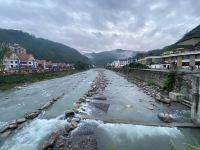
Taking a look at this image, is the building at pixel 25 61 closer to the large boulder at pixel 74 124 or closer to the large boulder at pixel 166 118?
the large boulder at pixel 74 124

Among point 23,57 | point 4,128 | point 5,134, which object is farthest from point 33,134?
point 23,57

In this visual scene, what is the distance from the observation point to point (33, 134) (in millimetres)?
11164

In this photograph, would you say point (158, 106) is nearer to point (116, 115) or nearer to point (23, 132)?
point (116, 115)

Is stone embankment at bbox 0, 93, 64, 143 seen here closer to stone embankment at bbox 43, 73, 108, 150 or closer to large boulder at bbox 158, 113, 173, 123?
stone embankment at bbox 43, 73, 108, 150

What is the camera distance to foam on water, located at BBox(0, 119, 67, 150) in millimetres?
9766

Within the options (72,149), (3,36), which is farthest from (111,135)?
(3,36)

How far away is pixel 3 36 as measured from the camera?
129750 millimetres

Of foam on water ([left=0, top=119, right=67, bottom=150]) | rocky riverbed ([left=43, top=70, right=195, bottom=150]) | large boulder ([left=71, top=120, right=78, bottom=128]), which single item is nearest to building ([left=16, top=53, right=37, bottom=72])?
rocky riverbed ([left=43, top=70, right=195, bottom=150])

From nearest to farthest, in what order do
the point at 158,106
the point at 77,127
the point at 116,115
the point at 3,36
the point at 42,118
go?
the point at 77,127
the point at 42,118
the point at 116,115
the point at 158,106
the point at 3,36

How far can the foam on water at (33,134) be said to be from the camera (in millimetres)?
9766

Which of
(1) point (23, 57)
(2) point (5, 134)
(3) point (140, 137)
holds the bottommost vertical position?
(3) point (140, 137)

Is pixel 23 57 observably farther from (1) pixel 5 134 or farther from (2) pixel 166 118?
(2) pixel 166 118

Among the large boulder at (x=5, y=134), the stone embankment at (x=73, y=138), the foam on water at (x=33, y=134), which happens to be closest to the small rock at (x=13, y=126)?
the large boulder at (x=5, y=134)

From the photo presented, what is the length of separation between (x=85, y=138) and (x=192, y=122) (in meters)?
7.82
